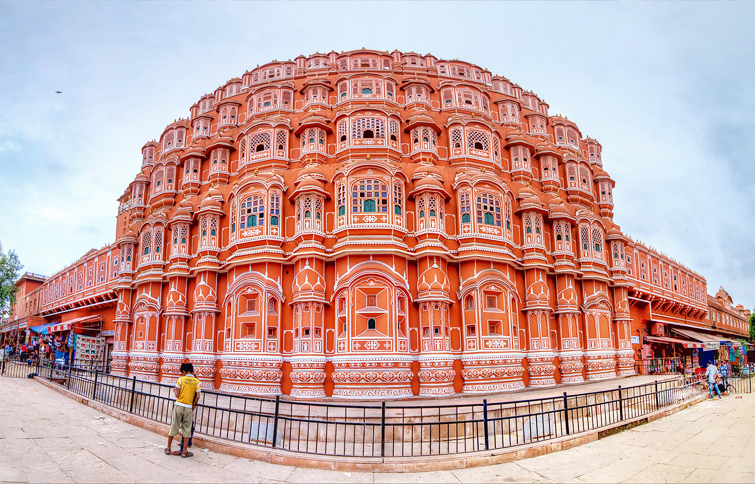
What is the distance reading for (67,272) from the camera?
45.4 meters

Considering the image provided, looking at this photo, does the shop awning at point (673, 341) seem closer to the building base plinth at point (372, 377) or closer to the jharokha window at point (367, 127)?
the building base plinth at point (372, 377)

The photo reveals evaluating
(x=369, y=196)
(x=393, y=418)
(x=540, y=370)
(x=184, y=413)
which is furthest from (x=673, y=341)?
(x=184, y=413)

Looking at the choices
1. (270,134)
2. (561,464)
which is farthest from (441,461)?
(270,134)

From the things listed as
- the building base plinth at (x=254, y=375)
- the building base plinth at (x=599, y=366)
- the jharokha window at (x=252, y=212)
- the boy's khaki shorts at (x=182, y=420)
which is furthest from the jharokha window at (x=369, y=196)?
the building base plinth at (x=599, y=366)

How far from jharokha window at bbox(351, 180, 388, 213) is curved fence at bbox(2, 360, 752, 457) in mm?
9314

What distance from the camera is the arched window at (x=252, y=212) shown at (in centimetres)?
2362

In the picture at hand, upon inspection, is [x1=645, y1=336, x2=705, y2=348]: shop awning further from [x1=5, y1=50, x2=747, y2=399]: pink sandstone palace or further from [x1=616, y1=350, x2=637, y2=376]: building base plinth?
[x1=616, y1=350, x2=637, y2=376]: building base plinth

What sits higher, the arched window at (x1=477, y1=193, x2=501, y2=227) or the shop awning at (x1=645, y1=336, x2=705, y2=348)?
the arched window at (x1=477, y1=193, x2=501, y2=227)

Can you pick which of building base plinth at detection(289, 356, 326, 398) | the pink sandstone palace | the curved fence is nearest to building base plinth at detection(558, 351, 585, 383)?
the pink sandstone palace

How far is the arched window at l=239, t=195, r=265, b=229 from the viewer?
2362cm

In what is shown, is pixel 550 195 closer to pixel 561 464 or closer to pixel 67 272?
pixel 561 464

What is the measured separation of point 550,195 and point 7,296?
1894 inches

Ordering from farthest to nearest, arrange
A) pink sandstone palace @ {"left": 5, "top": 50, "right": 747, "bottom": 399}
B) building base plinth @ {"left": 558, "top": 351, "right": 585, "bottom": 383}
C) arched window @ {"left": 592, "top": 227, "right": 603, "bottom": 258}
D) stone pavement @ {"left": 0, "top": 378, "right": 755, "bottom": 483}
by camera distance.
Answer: arched window @ {"left": 592, "top": 227, "right": 603, "bottom": 258} → building base plinth @ {"left": 558, "top": 351, "right": 585, "bottom": 383} → pink sandstone palace @ {"left": 5, "top": 50, "right": 747, "bottom": 399} → stone pavement @ {"left": 0, "top": 378, "right": 755, "bottom": 483}

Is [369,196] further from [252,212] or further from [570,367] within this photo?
[570,367]
